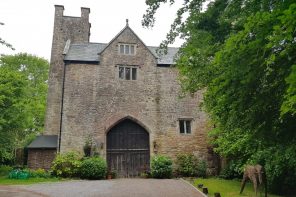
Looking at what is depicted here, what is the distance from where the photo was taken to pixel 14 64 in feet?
121

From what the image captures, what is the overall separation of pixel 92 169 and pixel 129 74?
25.1 ft

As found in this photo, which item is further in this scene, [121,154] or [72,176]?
[121,154]

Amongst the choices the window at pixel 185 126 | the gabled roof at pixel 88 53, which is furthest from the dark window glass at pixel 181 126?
the gabled roof at pixel 88 53

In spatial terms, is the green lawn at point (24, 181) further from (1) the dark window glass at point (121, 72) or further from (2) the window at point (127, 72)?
(2) the window at point (127, 72)

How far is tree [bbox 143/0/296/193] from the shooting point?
5.79 meters

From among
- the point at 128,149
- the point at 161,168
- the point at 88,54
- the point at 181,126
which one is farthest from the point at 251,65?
the point at 88,54

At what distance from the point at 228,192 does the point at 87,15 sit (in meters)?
20.9

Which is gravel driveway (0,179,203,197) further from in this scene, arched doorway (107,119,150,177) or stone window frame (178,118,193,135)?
stone window frame (178,118,193,135)

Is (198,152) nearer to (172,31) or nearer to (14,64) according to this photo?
(172,31)

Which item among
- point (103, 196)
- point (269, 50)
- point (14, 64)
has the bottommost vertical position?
point (103, 196)

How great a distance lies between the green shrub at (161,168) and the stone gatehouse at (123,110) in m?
1.65

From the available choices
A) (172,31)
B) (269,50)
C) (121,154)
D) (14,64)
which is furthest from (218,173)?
(14,64)

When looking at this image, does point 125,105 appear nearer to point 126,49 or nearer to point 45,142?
point 126,49

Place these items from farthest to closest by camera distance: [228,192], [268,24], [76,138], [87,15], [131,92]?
[87,15] < [131,92] < [76,138] < [228,192] < [268,24]
